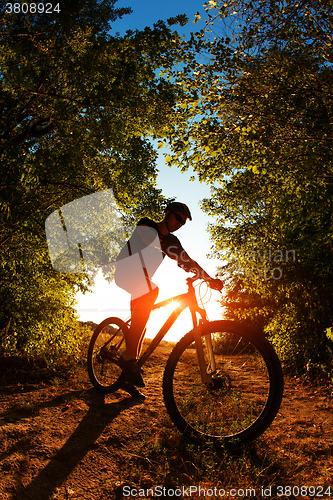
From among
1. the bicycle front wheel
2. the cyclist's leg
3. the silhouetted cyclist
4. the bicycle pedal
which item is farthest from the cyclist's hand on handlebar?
the bicycle pedal

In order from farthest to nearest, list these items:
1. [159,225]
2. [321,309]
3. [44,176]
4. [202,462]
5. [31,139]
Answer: [31,139]
[44,176]
[321,309]
[159,225]
[202,462]

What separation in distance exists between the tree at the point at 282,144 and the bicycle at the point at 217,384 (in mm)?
3351

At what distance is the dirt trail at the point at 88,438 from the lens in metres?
2.72

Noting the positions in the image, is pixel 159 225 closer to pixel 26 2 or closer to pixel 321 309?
pixel 321 309

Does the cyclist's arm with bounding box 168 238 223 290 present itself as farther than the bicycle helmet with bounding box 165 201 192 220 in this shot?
No

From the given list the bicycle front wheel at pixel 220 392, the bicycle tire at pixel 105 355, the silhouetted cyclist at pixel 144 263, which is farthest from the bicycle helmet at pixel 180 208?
the bicycle tire at pixel 105 355

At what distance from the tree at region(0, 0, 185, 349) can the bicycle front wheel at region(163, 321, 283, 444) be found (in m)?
4.01

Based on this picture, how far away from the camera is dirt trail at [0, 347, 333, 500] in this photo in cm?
272

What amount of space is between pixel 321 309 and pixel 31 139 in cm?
1082

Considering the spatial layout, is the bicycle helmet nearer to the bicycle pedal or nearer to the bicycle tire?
the bicycle tire

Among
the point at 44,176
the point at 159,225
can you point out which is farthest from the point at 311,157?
the point at 44,176

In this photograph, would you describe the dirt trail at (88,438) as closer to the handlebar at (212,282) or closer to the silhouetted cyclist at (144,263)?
the silhouetted cyclist at (144,263)

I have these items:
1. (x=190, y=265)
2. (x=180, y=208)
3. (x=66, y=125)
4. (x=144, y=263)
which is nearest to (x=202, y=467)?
(x=190, y=265)

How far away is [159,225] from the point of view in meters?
4.44
